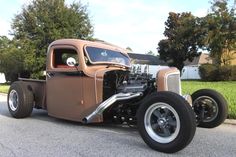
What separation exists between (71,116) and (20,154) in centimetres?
239

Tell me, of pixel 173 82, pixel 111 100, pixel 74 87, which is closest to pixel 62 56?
pixel 74 87

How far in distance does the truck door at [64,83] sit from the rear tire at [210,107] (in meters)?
2.28

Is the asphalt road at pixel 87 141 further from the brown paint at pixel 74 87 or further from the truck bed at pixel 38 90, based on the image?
the truck bed at pixel 38 90

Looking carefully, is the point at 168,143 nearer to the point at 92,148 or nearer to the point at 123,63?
the point at 92,148

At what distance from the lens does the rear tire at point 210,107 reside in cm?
809

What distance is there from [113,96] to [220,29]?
35531mm

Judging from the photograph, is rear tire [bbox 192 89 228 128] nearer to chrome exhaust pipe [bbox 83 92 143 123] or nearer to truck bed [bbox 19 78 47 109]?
chrome exhaust pipe [bbox 83 92 143 123]

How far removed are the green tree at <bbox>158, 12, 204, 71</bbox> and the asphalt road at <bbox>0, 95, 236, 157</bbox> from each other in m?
37.1

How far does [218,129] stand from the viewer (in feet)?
27.0

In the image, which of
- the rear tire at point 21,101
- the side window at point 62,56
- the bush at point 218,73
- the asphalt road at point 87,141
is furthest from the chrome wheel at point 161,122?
the bush at point 218,73

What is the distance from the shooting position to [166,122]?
21.0 feet

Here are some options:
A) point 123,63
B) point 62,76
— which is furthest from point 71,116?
point 123,63

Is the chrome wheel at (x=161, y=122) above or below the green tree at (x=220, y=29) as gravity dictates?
below

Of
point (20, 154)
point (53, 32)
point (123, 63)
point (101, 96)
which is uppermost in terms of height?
point (53, 32)
